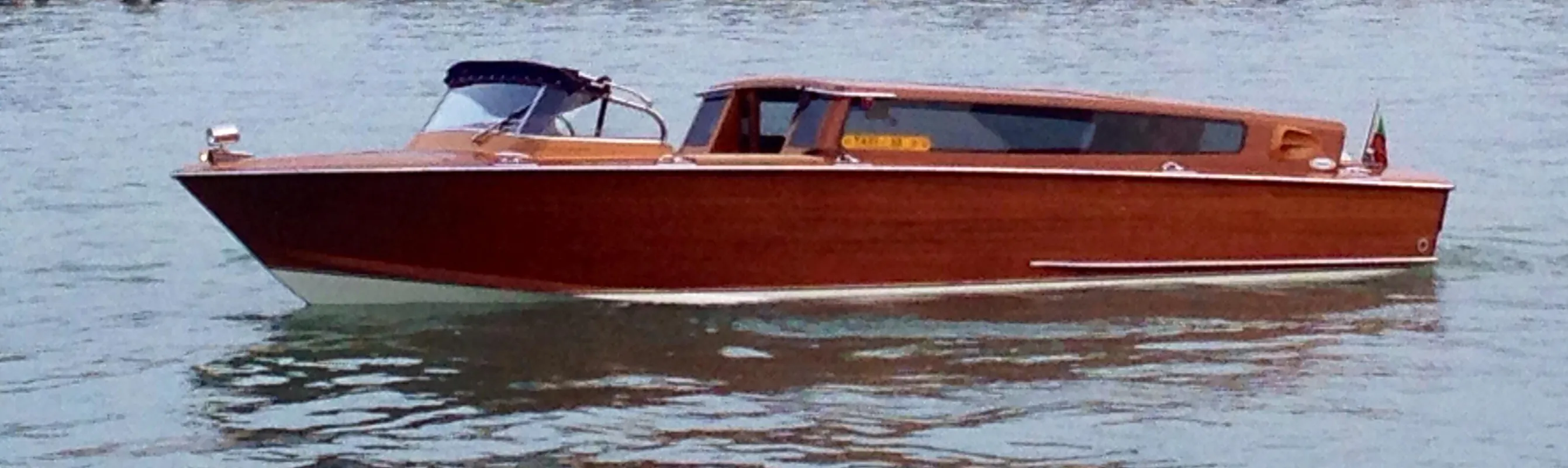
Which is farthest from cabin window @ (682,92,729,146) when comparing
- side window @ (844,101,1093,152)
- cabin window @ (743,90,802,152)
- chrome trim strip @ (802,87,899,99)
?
side window @ (844,101,1093,152)

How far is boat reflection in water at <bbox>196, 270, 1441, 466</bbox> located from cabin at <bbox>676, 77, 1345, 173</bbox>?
96 centimetres

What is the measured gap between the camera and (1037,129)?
51.5 feet

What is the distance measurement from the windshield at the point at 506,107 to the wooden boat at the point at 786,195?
15 mm

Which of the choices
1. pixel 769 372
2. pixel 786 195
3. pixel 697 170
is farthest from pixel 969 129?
pixel 769 372

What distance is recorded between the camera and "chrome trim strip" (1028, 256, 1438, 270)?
15961mm

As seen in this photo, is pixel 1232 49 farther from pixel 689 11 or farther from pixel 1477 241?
pixel 1477 241

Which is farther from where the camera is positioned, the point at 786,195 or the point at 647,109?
the point at 647,109

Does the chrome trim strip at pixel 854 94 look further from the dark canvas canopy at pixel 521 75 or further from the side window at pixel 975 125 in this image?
the dark canvas canopy at pixel 521 75

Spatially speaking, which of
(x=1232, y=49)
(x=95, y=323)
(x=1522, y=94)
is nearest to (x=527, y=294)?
(x=95, y=323)

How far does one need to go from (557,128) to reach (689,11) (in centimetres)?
3609

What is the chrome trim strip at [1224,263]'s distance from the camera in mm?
15961

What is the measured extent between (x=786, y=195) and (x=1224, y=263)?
331cm

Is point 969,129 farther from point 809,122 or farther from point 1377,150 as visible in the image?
point 1377,150

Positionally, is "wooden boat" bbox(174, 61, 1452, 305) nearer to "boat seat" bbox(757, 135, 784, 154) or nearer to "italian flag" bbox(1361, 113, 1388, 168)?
"boat seat" bbox(757, 135, 784, 154)
